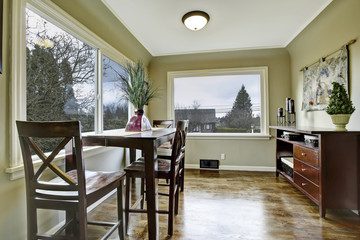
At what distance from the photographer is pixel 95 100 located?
86.3 inches

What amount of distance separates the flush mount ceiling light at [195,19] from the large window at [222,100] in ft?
4.38

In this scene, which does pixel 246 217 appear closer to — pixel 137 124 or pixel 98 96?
pixel 137 124

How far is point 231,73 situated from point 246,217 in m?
2.64

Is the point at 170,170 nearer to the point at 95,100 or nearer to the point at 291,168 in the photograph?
the point at 95,100

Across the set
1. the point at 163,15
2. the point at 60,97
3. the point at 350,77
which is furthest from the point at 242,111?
the point at 60,97

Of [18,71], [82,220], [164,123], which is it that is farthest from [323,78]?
[18,71]

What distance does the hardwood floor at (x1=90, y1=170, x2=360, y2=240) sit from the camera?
1.56 m

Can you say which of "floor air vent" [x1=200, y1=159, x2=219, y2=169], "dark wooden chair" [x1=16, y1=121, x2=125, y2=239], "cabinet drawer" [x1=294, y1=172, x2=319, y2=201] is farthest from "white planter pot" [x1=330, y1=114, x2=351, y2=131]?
"dark wooden chair" [x1=16, y1=121, x2=125, y2=239]

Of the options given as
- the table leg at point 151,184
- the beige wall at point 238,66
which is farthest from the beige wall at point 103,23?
the table leg at point 151,184

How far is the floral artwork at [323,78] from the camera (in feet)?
6.72

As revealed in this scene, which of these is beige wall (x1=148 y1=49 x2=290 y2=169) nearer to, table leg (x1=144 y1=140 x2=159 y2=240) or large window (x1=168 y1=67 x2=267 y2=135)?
large window (x1=168 y1=67 x2=267 y2=135)

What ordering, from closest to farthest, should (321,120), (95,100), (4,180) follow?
1. (4,180)
2. (95,100)
3. (321,120)

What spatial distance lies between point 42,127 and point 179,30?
2.32 m

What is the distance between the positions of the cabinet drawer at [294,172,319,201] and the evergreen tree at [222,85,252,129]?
55.4 inches
